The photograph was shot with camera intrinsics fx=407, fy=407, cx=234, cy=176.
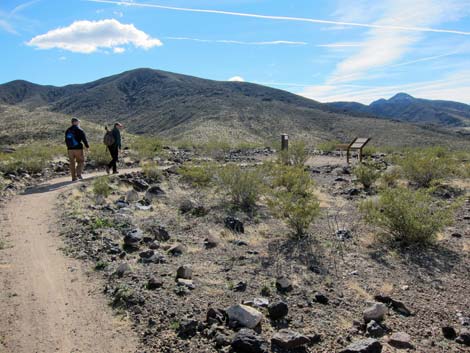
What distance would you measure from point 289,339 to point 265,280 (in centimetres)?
185

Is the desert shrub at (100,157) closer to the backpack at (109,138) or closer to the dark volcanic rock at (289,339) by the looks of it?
the backpack at (109,138)

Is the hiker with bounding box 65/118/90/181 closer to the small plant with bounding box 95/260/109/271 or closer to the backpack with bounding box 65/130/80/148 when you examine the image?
the backpack with bounding box 65/130/80/148

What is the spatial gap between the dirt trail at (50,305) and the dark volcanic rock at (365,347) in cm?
234

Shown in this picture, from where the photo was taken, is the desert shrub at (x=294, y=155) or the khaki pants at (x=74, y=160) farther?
the desert shrub at (x=294, y=155)

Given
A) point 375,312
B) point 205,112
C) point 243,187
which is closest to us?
point 375,312

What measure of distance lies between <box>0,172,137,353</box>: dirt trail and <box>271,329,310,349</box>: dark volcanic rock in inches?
61.3

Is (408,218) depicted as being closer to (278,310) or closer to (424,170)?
(278,310)

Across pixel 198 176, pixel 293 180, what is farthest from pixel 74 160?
pixel 293 180

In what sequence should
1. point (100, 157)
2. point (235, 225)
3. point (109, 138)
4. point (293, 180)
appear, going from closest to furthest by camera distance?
point (235, 225)
point (293, 180)
point (109, 138)
point (100, 157)

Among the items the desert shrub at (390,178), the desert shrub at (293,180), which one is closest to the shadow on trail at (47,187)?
the desert shrub at (293,180)

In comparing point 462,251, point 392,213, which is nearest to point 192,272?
point 392,213

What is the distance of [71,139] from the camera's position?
40.5 ft

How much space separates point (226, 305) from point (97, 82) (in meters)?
135

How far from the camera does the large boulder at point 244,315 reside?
4796 mm
